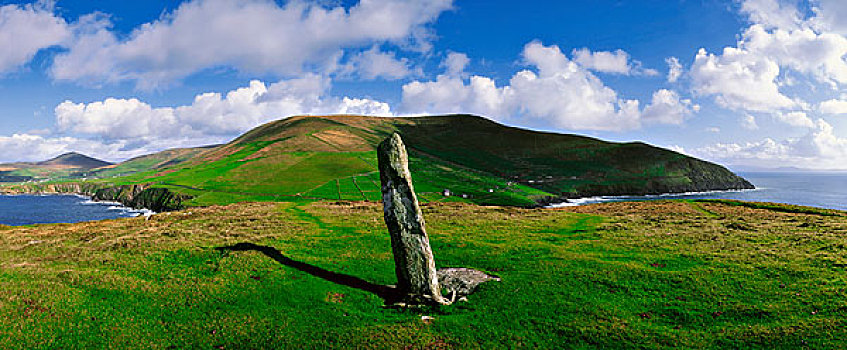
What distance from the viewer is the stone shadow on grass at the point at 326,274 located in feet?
75.4

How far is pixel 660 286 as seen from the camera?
922 inches

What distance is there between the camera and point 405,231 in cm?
2248

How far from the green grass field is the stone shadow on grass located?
22cm

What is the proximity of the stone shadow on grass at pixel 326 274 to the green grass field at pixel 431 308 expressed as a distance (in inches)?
8.8

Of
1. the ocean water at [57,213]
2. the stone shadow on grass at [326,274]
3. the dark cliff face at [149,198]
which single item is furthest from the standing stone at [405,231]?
the ocean water at [57,213]

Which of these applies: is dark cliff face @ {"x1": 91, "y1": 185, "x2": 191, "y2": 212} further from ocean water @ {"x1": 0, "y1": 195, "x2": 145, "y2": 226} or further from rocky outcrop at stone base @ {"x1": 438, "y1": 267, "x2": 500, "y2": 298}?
rocky outcrop at stone base @ {"x1": 438, "y1": 267, "x2": 500, "y2": 298}

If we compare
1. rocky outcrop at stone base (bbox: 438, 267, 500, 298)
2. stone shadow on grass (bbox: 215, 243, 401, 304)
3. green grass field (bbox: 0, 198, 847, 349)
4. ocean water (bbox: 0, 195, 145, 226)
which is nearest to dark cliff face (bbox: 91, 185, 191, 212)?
ocean water (bbox: 0, 195, 145, 226)

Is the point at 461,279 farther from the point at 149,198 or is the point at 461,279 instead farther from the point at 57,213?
the point at 57,213

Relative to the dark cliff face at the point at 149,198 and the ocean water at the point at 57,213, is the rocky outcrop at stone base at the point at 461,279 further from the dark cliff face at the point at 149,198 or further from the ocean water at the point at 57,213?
the ocean water at the point at 57,213

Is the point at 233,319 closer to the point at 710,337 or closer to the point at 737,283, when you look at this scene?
the point at 710,337

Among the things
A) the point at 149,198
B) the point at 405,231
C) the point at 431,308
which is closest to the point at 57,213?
the point at 149,198

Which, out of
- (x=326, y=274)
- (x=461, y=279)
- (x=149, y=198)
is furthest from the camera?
(x=149, y=198)

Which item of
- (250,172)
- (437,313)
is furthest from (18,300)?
(250,172)

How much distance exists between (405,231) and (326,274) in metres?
7.43
